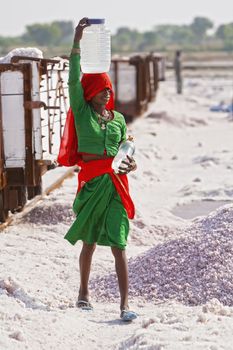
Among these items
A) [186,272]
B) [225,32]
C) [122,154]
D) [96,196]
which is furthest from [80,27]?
[225,32]

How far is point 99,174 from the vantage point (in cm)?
593

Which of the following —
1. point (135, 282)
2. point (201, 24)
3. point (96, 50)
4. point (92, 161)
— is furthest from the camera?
point (201, 24)

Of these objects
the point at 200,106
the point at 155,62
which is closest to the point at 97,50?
the point at 155,62

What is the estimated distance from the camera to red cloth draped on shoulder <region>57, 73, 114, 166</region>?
5.89 metres

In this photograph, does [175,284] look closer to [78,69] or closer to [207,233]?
[207,233]

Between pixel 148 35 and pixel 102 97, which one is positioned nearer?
pixel 102 97

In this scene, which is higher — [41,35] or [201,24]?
[201,24]

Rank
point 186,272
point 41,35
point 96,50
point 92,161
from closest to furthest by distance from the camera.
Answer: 1. point 92,161
2. point 96,50
3. point 186,272
4. point 41,35

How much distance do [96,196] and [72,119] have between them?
0.50m

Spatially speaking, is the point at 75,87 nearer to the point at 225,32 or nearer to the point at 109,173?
the point at 109,173

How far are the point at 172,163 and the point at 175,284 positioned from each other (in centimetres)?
962

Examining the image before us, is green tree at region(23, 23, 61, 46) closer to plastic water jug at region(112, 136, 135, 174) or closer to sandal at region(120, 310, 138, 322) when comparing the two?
plastic water jug at region(112, 136, 135, 174)

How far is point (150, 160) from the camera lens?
1566 centimetres

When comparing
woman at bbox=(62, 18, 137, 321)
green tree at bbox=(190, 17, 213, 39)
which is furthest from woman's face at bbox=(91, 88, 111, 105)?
green tree at bbox=(190, 17, 213, 39)
